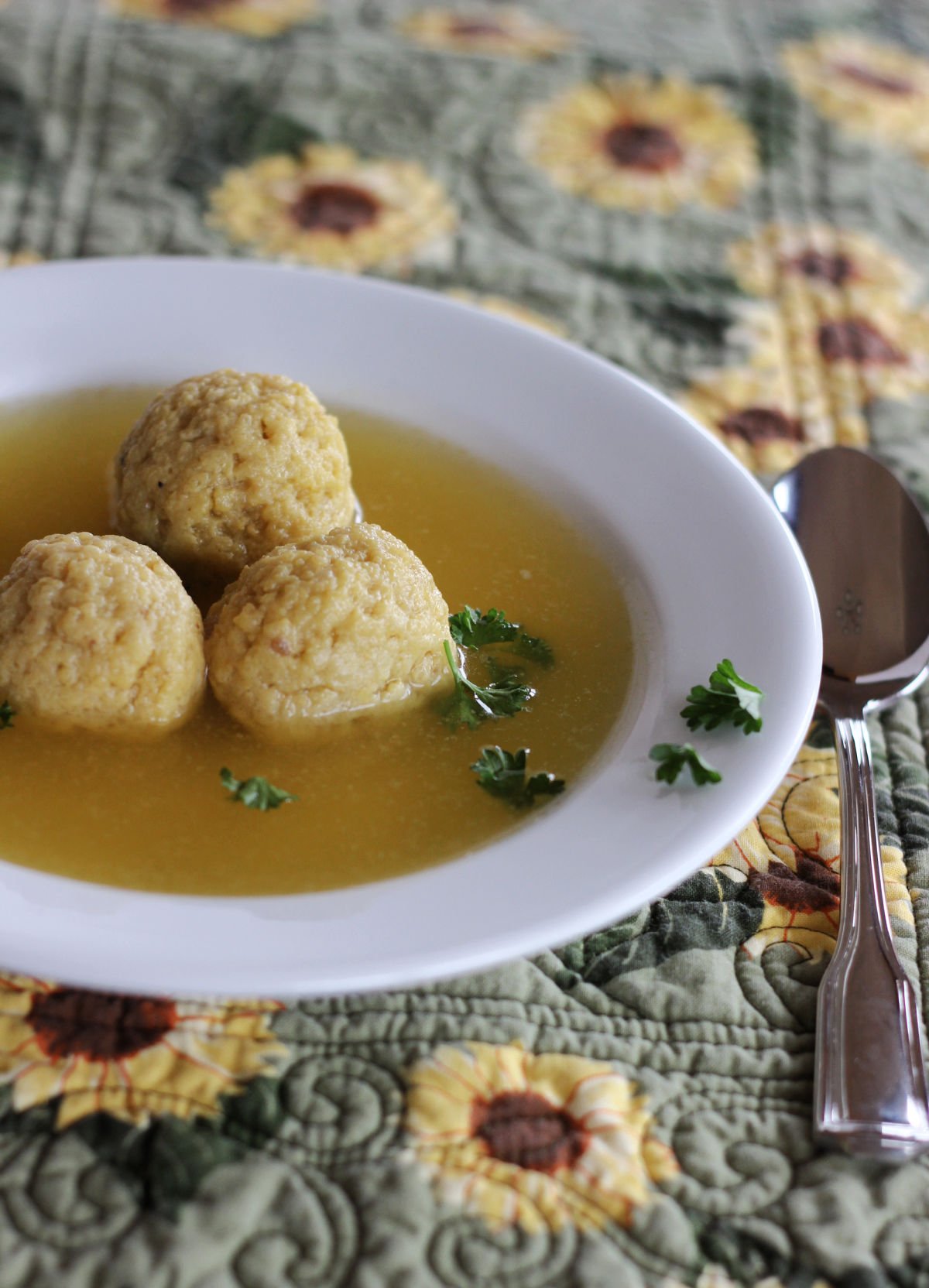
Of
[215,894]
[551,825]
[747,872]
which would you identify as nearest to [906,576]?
[747,872]

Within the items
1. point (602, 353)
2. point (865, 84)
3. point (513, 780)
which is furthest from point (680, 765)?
point (865, 84)

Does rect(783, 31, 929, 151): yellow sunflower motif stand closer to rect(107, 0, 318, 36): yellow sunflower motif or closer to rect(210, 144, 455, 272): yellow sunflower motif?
rect(210, 144, 455, 272): yellow sunflower motif

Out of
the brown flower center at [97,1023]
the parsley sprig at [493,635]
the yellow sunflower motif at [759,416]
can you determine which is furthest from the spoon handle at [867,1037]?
the yellow sunflower motif at [759,416]

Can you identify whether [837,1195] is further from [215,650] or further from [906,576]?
[906,576]

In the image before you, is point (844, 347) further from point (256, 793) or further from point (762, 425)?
point (256, 793)

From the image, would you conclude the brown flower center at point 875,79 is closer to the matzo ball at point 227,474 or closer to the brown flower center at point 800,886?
the matzo ball at point 227,474

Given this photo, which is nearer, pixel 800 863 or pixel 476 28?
pixel 800 863

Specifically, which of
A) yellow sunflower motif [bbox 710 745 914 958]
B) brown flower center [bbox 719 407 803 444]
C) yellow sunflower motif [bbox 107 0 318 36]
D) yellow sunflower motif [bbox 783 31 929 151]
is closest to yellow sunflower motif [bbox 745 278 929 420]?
brown flower center [bbox 719 407 803 444]
